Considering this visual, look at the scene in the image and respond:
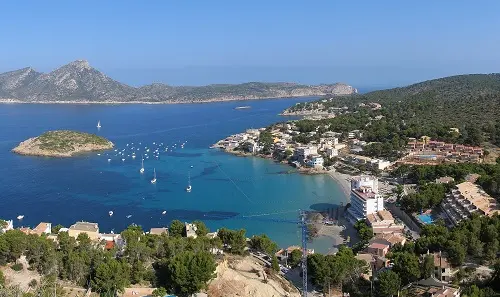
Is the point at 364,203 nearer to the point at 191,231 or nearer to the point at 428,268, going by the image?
the point at 428,268

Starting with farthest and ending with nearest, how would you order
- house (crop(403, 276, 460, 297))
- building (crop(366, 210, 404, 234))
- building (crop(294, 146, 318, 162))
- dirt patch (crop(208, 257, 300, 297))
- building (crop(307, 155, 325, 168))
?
building (crop(294, 146, 318, 162)), building (crop(307, 155, 325, 168)), building (crop(366, 210, 404, 234)), dirt patch (crop(208, 257, 300, 297)), house (crop(403, 276, 460, 297))

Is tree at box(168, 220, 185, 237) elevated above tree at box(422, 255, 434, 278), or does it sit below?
below

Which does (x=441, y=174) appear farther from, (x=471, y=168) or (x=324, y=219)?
(x=324, y=219)

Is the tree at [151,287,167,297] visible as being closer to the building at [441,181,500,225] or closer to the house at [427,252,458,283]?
the house at [427,252,458,283]

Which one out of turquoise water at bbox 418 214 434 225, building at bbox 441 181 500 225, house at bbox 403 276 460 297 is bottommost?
turquoise water at bbox 418 214 434 225

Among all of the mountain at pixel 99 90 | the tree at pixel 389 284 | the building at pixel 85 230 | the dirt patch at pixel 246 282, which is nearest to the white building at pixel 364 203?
the dirt patch at pixel 246 282

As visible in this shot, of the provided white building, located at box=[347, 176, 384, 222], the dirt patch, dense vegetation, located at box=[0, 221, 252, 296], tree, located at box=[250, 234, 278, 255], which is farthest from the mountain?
the dirt patch

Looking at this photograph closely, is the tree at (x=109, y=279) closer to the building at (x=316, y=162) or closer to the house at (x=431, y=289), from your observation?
the house at (x=431, y=289)
